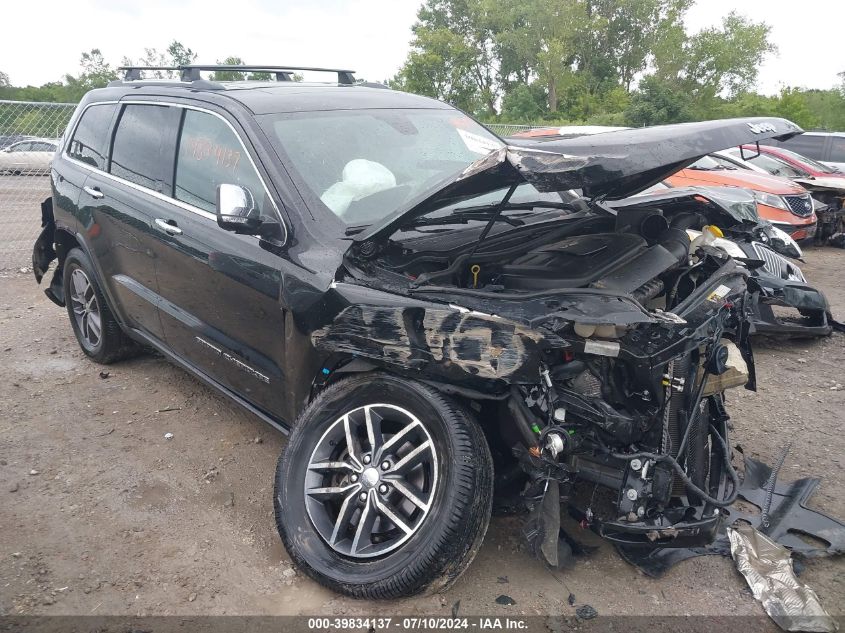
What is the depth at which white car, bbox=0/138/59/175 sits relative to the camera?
Result: 1035 cm

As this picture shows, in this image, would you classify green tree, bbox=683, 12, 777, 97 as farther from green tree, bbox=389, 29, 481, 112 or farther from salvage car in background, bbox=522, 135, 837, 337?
salvage car in background, bbox=522, 135, 837, 337

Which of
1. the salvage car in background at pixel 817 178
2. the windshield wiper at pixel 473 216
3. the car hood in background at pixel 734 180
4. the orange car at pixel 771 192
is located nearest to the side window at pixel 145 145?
the windshield wiper at pixel 473 216

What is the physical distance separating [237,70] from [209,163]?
2.47 ft

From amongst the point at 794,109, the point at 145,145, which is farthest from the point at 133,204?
the point at 794,109

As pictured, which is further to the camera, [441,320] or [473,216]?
[473,216]

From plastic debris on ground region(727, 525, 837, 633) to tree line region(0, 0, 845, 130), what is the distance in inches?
1398

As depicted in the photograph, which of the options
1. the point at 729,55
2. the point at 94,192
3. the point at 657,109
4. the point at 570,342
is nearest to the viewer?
the point at 570,342

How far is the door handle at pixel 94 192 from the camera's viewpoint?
4410 mm

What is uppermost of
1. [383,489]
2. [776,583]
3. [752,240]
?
[752,240]

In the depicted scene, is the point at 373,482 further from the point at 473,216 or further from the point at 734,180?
the point at 734,180

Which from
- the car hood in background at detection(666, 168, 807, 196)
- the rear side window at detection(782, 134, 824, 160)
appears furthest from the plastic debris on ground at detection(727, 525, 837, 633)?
the rear side window at detection(782, 134, 824, 160)

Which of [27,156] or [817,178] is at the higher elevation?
[817,178]

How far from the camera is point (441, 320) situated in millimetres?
2598

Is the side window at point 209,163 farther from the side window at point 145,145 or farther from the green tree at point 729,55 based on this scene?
the green tree at point 729,55
